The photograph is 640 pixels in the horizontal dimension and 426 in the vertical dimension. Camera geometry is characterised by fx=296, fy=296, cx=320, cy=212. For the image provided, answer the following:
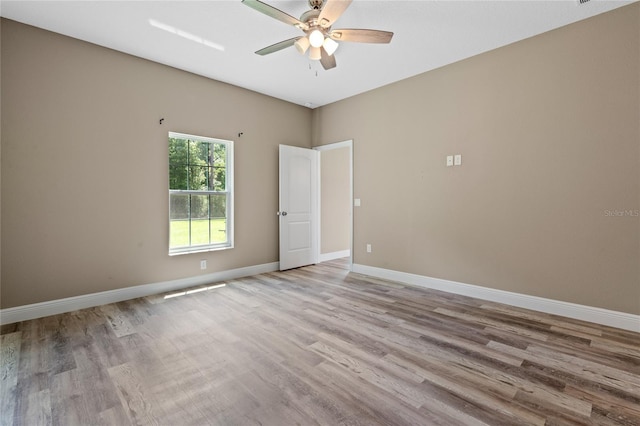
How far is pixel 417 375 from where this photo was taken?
2023mm

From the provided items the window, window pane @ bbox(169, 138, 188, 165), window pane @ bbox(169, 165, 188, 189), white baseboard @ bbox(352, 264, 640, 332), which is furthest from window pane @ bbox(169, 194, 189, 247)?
white baseboard @ bbox(352, 264, 640, 332)

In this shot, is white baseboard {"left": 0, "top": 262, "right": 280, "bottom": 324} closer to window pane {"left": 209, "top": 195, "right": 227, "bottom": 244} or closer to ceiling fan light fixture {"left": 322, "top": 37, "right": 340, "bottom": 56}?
window pane {"left": 209, "top": 195, "right": 227, "bottom": 244}

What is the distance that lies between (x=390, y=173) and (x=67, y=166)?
4058mm

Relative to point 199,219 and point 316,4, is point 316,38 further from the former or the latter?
point 199,219

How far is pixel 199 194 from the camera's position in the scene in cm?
431

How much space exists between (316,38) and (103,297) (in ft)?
11.9

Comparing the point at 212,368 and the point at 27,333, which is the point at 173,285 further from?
the point at 212,368

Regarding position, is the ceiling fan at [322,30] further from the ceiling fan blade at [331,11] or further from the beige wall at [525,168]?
the beige wall at [525,168]

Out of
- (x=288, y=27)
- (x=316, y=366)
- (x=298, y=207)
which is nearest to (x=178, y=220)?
(x=298, y=207)

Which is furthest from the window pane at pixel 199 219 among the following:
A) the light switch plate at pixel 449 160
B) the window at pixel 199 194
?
the light switch plate at pixel 449 160

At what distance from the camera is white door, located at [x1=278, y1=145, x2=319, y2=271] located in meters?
5.19

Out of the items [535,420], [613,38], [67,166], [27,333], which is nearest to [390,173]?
[613,38]

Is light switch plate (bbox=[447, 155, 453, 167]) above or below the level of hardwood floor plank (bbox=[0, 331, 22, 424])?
above

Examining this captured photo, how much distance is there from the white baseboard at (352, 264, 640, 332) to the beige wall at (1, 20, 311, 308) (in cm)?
289
